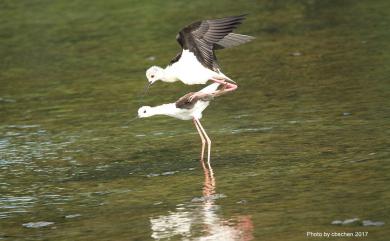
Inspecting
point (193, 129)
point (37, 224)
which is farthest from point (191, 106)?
point (37, 224)

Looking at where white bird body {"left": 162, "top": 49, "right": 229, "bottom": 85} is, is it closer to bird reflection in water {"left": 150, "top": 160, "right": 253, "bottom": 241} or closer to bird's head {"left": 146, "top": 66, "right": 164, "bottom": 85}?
bird's head {"left": 146, "top": 66, "right": 164, "bottom": 85}

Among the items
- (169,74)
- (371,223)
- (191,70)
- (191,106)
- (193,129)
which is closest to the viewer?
(371,223)

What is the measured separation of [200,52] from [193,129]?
1790 mm

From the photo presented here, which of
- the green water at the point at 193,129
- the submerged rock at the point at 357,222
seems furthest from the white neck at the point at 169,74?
the submerged rock at the point at 357,222

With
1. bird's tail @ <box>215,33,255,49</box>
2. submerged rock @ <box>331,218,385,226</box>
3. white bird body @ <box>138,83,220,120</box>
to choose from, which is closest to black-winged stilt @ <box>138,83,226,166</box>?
white bird body @ <box>138,83,220,120</box>

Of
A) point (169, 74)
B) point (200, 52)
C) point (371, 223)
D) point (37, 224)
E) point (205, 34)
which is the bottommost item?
point (371, 223)

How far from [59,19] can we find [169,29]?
279 cm

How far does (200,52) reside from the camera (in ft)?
37.1

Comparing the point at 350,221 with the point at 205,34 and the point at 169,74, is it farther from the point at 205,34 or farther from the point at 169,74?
the point at 169,74

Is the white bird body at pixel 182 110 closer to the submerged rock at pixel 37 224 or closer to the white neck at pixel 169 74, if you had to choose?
the white neck at pixel 169 74

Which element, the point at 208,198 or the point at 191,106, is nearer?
the point at 208,198

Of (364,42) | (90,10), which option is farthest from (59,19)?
(364,42)

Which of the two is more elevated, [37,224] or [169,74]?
[169,74]

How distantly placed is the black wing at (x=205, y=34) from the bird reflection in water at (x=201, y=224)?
84.0 inches
